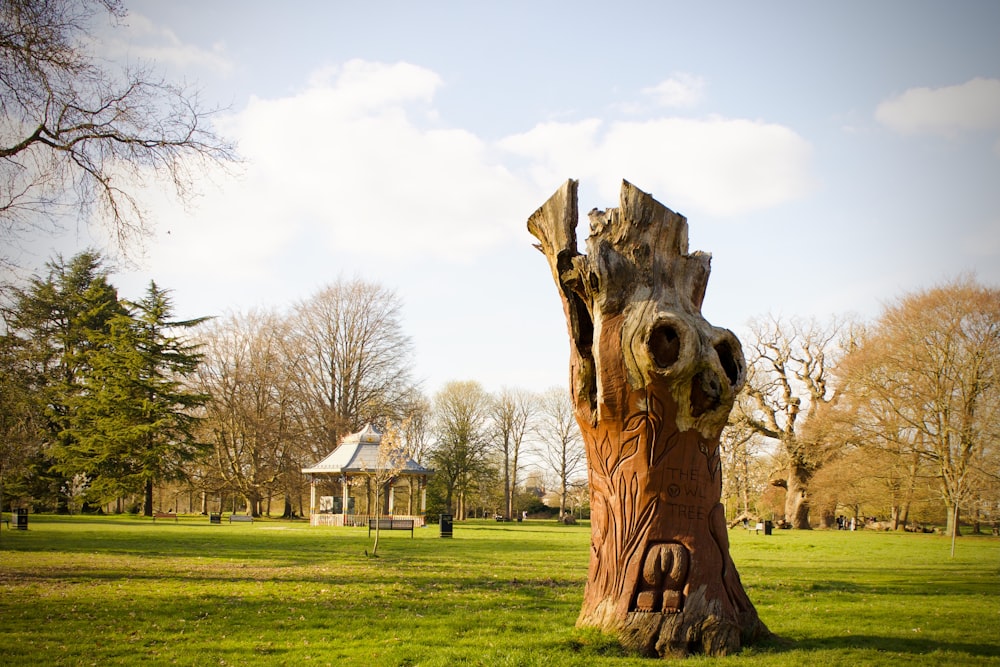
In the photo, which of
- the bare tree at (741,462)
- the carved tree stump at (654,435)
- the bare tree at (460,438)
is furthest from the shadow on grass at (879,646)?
the bare tree at (460,438)

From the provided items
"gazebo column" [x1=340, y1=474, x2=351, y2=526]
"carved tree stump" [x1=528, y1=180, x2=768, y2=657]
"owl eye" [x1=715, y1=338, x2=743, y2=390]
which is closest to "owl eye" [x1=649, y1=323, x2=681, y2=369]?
"carved tree stump" [x1=528, y1=180, x2=768, y2=657]

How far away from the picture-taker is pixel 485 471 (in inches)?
2135

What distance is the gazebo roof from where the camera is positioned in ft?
121

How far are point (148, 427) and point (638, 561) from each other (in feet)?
122

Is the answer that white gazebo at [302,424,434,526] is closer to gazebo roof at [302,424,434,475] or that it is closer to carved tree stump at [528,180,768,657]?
gazebo roof at [302,424,434,475]

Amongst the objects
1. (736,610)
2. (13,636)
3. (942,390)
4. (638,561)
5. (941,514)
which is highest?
(942,390)

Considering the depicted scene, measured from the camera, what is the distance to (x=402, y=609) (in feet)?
31.9

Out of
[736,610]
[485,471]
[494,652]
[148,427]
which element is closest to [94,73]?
[494,652]

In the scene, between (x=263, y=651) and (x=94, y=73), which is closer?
(x=263, y=651)

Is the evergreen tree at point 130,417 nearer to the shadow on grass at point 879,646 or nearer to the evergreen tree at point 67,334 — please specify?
the evergreen tree at point 67,334

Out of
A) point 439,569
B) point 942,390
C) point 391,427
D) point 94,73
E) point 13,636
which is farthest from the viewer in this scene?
point 942,390

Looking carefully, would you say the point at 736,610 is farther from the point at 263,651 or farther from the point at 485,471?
the point at 485,471

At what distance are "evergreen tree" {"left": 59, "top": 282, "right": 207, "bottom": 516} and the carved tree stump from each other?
36.7 metres

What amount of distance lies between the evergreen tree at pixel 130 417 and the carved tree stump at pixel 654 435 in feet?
120
